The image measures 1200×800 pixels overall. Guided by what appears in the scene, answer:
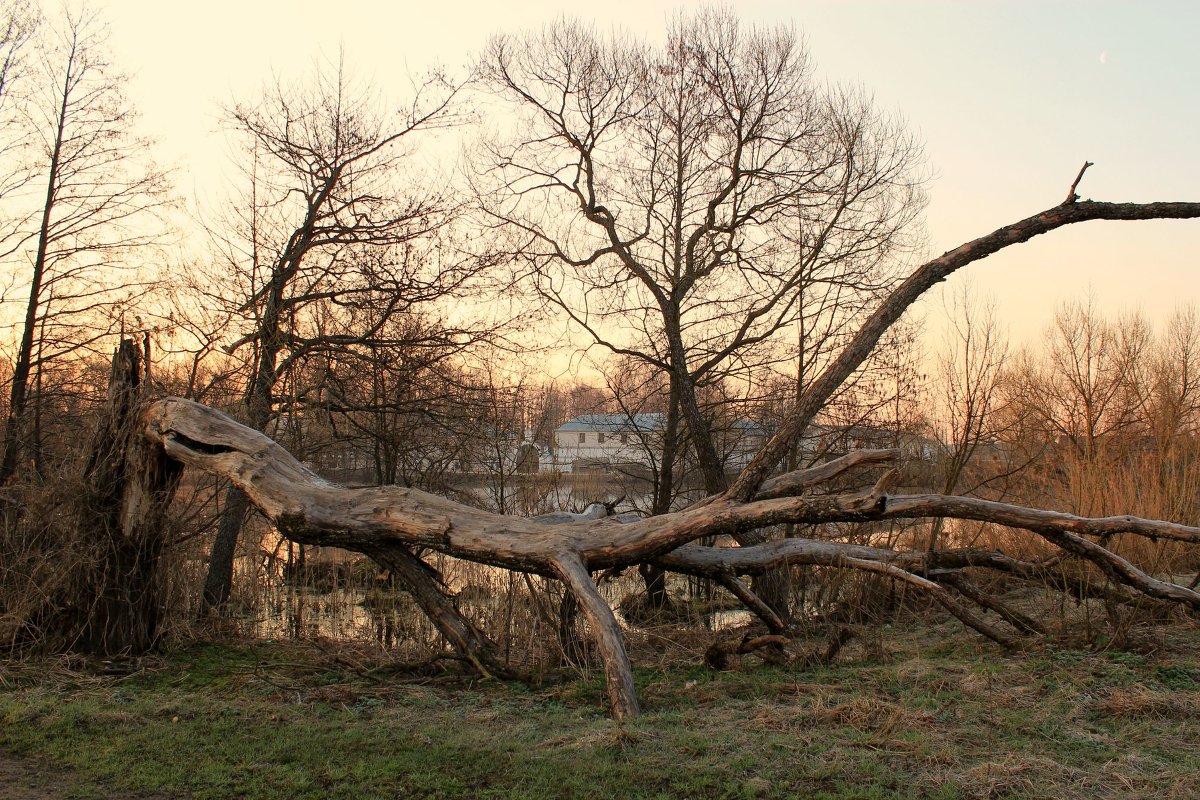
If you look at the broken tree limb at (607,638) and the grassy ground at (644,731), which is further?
the broken tree limb at (607,638)

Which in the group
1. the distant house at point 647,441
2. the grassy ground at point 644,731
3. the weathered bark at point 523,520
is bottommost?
the grassy ground at point 644,731

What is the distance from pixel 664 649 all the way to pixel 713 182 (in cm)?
747

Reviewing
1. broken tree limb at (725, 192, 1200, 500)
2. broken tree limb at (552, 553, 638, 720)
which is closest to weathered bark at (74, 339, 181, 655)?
broken tree limb at (552, 553, 638, 720)

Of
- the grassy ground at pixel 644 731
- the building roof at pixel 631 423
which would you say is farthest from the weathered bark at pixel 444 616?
the building roof at pixel 631 423

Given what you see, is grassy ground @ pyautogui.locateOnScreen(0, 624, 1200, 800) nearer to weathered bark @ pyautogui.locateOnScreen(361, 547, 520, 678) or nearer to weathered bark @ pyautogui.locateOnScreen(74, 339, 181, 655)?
weathered bark @ pyautogui.locateOnScreen(361, 547, 520, 678)

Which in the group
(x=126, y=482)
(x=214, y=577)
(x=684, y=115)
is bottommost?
(x=214, y=577)

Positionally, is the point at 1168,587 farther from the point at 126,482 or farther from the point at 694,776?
the point at 126,482

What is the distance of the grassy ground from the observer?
4.47m

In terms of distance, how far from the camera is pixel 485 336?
12758 mm

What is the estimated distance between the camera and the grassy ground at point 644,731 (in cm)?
447

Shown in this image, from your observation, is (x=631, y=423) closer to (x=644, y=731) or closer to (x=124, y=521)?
(x=124, y=521)

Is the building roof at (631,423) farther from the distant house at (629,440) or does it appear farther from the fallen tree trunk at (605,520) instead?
the fallen tree trunk at (605,520)

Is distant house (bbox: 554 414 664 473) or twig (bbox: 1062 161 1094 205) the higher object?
twig (bbox: 1062 161 1094 205)

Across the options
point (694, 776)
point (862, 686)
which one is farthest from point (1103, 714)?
point (694, 776)
